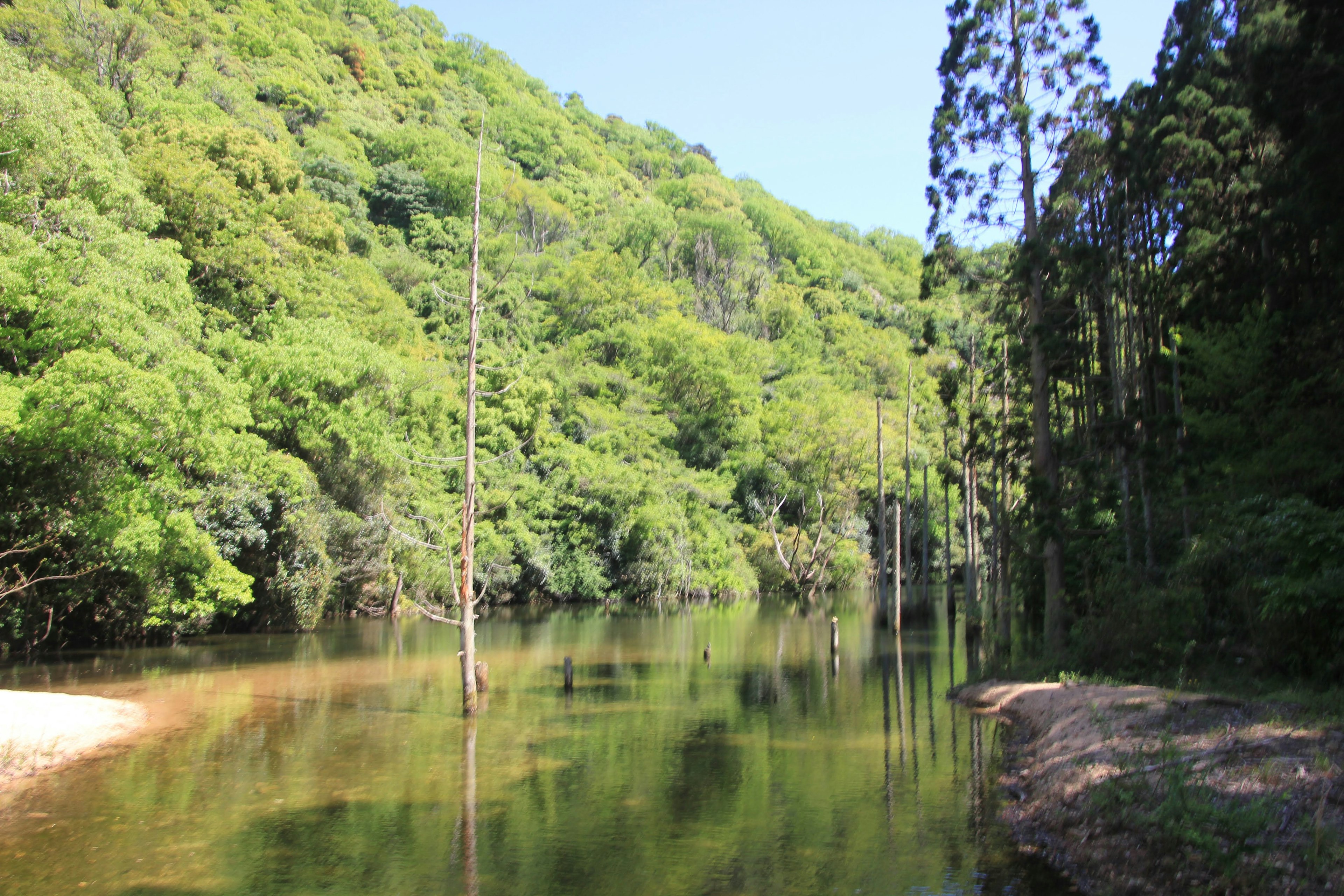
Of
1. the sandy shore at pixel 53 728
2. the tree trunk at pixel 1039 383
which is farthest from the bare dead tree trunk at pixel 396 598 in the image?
the tree trunk at pixel 1039 383

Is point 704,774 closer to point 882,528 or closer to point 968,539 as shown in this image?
point 882,528

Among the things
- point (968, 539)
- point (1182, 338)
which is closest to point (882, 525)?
point (968, 539)

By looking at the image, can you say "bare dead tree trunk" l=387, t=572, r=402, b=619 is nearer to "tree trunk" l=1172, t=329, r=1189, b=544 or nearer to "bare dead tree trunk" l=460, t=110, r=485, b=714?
"bare dead tree trunk" l=460, t=110, r=485, b=714

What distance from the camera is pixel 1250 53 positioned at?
2008cm

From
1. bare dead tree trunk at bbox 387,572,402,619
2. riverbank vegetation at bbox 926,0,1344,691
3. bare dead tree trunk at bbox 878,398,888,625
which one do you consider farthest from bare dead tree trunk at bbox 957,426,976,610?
bare dead tree trunk at bbox 387,572,402,619

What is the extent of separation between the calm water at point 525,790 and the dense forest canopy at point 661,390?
4.66 metres

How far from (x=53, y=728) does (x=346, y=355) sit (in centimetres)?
2269

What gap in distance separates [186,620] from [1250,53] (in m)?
34.2

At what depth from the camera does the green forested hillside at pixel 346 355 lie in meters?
23.5

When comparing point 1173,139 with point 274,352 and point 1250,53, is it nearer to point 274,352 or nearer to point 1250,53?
point 1250,53

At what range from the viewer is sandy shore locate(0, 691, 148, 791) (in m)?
13.3

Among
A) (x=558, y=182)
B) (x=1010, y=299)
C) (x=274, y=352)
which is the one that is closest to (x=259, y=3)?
(x=558, y=182)

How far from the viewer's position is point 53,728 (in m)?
14.9

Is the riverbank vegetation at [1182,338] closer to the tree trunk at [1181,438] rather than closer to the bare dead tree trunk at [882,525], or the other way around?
the tree trunk at [1181,438]
